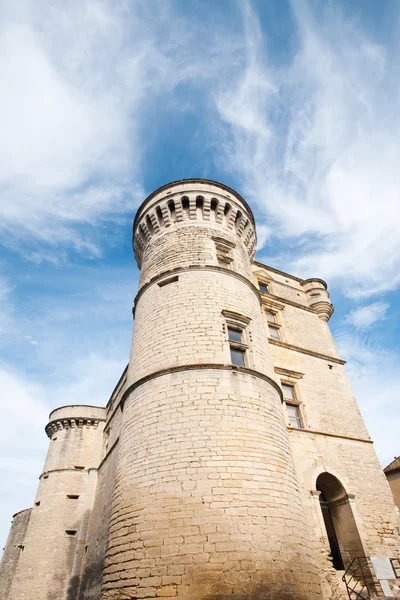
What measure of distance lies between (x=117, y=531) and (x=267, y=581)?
281cm

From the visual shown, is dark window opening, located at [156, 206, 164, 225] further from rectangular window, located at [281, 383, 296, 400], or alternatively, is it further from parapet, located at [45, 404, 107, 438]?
parapet, located at [45, 404, 107, 438]

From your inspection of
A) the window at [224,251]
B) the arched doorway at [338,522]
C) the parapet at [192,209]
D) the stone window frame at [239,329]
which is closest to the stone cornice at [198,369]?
the stone window frame at [239,329]

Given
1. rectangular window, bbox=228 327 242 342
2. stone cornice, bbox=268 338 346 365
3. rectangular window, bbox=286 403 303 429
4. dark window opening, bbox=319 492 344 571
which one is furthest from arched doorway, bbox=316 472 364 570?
rectangular window, bbox=228 327 242 342

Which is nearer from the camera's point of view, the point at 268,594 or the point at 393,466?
the point at 268,594

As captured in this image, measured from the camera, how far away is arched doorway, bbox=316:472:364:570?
9.68 meters

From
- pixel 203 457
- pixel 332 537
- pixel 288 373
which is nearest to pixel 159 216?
pixel 288 373

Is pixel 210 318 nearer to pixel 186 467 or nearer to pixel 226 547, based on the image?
pixel 186 467

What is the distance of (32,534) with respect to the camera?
1644cm

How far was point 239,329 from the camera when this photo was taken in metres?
9.66

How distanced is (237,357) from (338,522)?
575 cm

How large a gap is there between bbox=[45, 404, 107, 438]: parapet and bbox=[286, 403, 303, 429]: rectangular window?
1157 cm

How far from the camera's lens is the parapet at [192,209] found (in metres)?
12.4

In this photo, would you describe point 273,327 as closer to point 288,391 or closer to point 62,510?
point 288,391

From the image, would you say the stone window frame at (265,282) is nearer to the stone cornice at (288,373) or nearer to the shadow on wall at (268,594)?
the stone cornice at (288,373)
